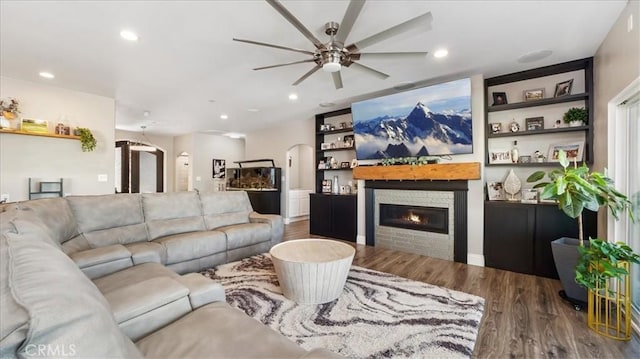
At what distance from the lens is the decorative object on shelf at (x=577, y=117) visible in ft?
10.3

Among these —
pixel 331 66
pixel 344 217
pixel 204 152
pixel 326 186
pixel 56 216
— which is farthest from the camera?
pixel 204 152

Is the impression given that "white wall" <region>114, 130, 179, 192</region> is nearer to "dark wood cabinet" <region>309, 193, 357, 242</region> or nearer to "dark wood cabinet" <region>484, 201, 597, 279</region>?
"dark wood cabinet" <region>309, 193, 357, 242</region>

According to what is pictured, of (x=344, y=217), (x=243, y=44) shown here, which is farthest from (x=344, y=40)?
(x=344, y=217)

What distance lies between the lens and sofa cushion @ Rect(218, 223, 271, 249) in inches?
136

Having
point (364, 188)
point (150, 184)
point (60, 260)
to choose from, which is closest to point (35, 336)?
point (60, 260)

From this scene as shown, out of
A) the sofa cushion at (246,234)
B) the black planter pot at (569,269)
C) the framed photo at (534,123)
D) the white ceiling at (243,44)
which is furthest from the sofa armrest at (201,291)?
the framed photo at (534,123)

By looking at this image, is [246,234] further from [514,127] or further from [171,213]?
[514,127]

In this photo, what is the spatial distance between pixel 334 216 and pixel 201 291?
3.84 meters

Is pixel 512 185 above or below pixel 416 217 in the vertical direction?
above

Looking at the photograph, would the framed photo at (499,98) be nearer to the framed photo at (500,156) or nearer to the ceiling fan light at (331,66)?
the framed photo at (500,156)

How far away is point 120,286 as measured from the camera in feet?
5.71

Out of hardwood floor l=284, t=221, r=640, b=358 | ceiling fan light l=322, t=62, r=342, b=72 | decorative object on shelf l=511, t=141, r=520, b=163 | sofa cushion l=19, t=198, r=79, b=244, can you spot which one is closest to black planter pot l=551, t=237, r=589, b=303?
hardwood floor l=284, t=221, r=640, b=358

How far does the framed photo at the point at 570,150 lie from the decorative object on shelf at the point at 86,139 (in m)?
6.72

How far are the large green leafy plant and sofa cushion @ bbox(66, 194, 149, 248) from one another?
4.10 metres
